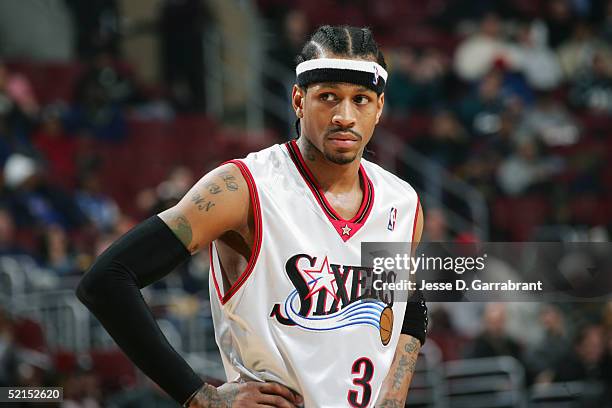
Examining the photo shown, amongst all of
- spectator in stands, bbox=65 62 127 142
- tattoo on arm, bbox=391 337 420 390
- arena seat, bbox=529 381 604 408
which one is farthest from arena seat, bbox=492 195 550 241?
tattoo on arm, bbox=391 337 420 390

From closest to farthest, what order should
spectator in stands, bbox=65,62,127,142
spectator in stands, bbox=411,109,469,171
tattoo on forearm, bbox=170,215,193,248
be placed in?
1. tattoo on forearm, bbox=170,215,193,248
2. spectator in stands, bbox=65,62,127,142
3. spectator in stands, bbox=411,109,469,171

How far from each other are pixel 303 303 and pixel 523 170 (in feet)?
30.7

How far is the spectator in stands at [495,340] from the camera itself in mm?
9805

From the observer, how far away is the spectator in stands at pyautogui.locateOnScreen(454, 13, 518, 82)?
1410 centimetres

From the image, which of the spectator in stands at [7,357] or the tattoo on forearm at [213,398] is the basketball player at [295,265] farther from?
the spectator in stands at [7,357]

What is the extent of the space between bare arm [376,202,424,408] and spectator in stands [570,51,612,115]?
10425mm

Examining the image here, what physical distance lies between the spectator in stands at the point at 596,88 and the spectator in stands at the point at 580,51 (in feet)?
0.27

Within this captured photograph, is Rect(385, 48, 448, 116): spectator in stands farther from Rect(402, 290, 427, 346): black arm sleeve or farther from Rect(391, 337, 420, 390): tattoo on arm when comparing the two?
Rect(391, 337, 420, 390): tattoo on arm

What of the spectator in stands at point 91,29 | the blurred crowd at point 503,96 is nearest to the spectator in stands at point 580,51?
the blurred crowd at point 503,96

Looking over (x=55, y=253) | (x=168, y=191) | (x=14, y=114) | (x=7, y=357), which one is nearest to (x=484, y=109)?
(x=168, y=191)

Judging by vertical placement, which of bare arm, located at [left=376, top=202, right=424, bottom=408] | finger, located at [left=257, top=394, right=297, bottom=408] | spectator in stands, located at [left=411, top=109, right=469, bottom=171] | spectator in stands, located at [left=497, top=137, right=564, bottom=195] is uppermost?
spectator in stands, located at [left=411, top=109, right=469, bottom=171]

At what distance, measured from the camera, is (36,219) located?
10125mm

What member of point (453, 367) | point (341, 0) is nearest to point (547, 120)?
point (341, 0)

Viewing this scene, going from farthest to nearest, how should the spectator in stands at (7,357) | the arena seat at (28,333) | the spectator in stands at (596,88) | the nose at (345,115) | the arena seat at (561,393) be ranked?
the spectator in stands at (596,88) → the arena seat at (561,393) → the arena seat at (28,333) → the spectator in stands at (7,357) → the nose at (345,115)
